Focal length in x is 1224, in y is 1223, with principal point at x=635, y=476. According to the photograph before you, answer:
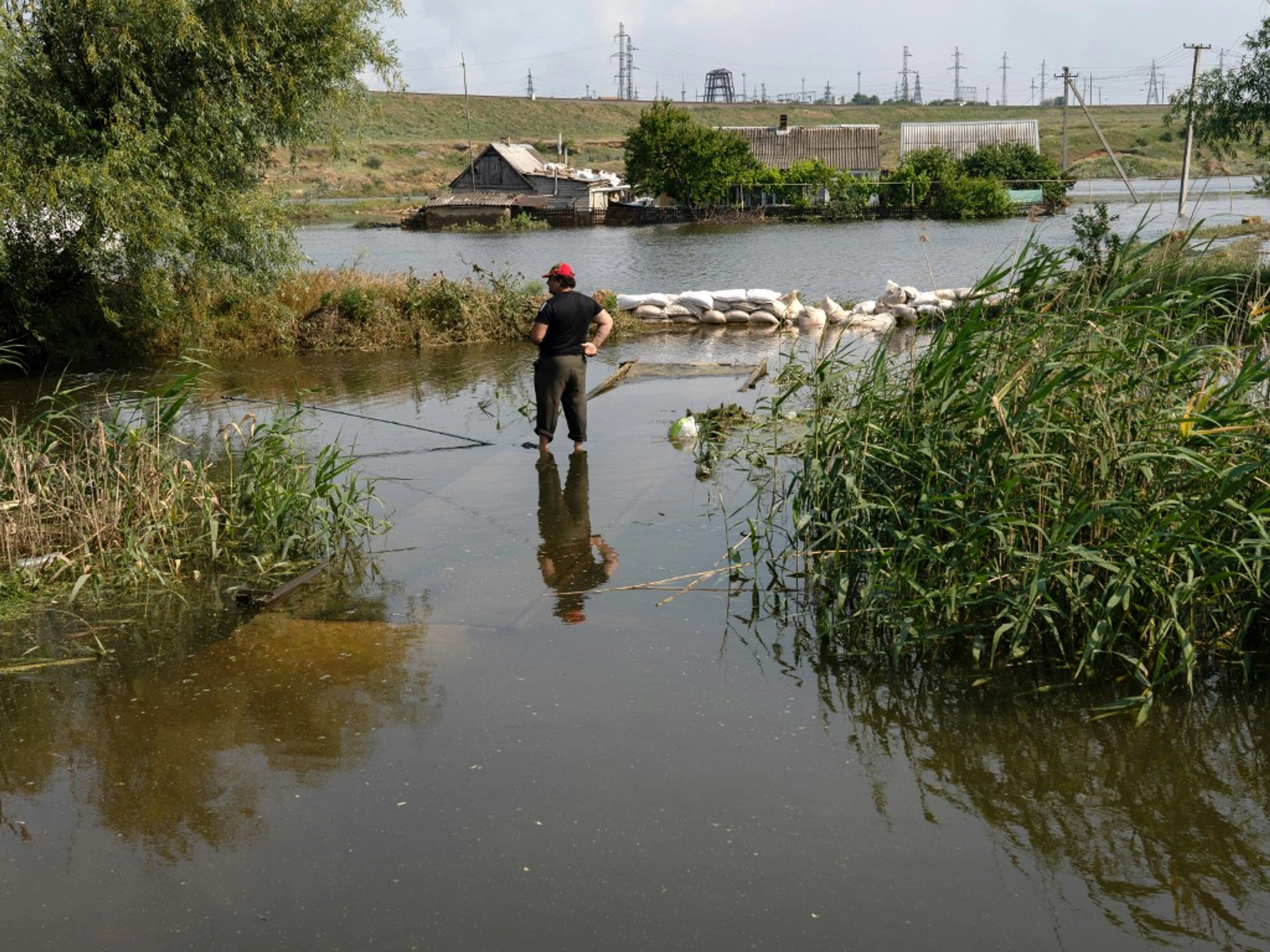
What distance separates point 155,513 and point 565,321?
401 cm

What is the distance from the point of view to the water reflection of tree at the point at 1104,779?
14.2 feet

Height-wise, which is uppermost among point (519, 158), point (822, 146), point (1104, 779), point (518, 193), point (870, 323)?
point (822, 146)

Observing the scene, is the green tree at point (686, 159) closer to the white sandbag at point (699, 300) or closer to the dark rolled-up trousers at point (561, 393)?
the white sandbag at point (699, 300)

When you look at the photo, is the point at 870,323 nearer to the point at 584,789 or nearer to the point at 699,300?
the point at 699,300

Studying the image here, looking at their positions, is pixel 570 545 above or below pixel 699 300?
below

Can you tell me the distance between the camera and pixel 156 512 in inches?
312

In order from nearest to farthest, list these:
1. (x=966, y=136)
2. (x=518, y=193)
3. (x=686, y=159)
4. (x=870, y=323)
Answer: (x=870, y=323) < (x=686, y=159) < (x=518, y=193) < (x=966, y=136)

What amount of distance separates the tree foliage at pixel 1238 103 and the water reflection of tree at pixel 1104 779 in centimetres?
1962

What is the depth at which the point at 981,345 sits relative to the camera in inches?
265

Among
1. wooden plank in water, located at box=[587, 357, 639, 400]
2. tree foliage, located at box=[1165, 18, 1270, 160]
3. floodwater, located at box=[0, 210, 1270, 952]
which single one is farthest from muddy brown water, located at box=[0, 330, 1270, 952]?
tree foliage, located at box=[1165, 18, 1270, 160]

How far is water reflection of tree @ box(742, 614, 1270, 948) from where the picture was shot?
14.2 feet

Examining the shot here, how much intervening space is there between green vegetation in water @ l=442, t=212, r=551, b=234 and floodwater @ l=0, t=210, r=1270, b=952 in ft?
181

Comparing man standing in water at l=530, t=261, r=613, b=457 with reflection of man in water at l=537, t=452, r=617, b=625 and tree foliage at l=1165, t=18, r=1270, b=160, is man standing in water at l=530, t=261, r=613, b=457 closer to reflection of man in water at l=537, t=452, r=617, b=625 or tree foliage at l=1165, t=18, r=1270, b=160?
reflection of man in water at l=537, t=452, r=617, b=625

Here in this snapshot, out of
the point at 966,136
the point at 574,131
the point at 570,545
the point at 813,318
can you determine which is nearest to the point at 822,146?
the point at 966,136
